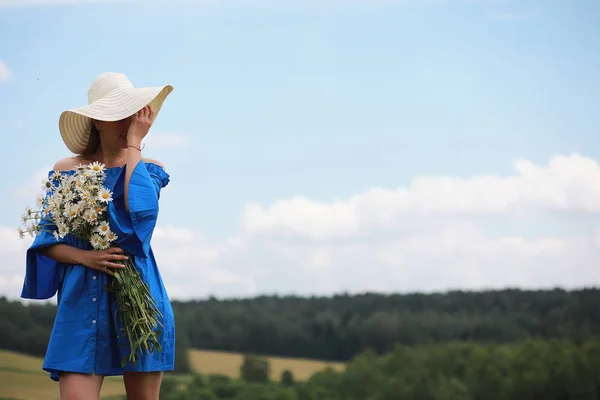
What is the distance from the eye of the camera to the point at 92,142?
2.88 metres

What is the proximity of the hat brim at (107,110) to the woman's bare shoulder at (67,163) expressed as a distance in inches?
2.7

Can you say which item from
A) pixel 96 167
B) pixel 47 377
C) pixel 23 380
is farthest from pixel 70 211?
pixel 23 380

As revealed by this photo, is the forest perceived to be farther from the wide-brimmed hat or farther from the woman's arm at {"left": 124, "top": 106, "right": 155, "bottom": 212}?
the woman's arm at {"left": 124, "top": 106, "right": 155, "bottom": 212}

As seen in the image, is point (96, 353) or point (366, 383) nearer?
point (96, 353)

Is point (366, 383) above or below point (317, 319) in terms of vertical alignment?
below

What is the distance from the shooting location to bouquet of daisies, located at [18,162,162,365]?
2607 mm

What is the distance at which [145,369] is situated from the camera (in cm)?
266

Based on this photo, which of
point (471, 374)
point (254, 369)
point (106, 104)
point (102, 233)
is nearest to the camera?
point (102, 233)

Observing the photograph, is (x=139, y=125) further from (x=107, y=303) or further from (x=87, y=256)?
(x=107, y=303)

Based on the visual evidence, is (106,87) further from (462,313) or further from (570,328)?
(570,328)

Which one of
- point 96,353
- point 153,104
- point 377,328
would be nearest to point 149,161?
point 153,104

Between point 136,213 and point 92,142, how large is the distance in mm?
446

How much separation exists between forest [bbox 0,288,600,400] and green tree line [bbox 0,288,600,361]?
0.01 metres

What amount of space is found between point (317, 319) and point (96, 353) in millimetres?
5656
